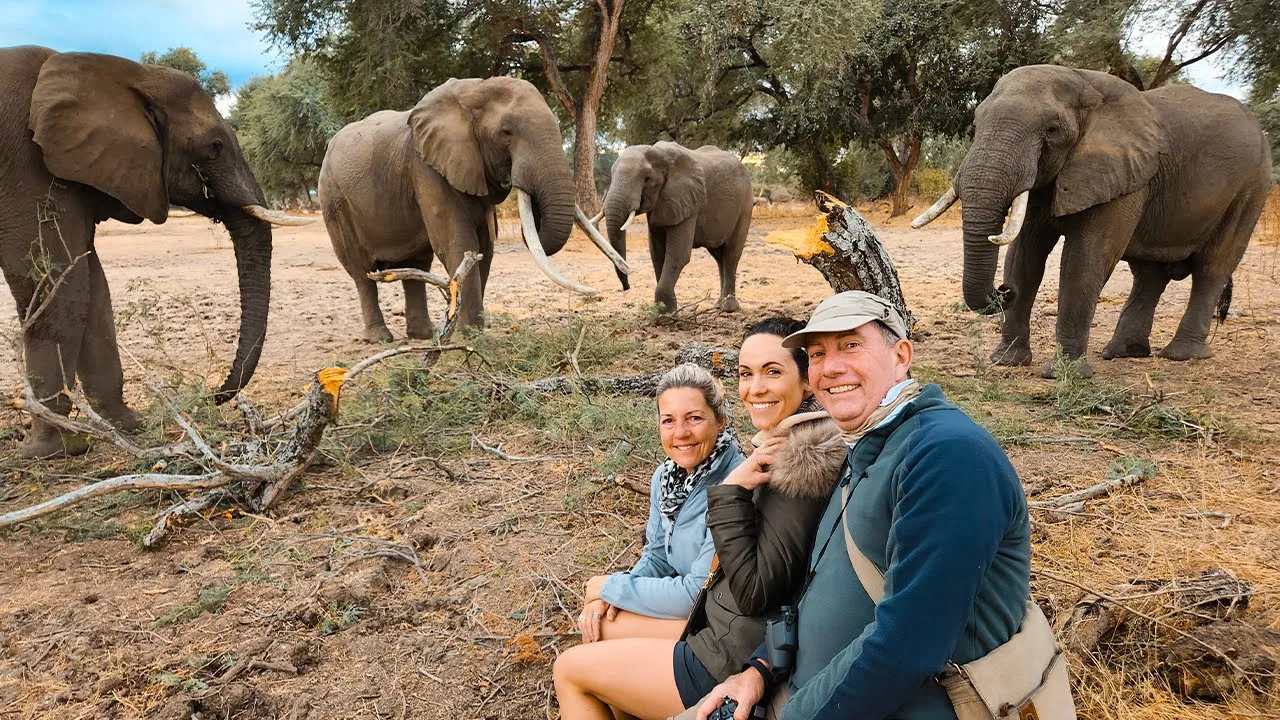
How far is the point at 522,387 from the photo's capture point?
6.34 meters

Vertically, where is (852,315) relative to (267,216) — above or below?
below

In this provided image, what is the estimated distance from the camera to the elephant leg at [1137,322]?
27.8ft

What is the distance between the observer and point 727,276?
12.4 meters

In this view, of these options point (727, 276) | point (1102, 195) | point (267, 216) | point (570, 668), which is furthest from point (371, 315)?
point (570, 668)

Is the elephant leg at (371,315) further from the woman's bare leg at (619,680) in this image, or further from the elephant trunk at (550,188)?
the woman's bare leg at (619,680)

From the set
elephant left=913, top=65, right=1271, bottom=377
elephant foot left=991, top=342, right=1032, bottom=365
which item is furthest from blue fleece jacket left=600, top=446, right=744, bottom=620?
elephant foot left=991, top=342, right=1032, bottom=365

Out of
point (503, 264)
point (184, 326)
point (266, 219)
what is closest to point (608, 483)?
point (266, 219)

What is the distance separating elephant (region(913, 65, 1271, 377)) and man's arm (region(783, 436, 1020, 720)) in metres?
5.28

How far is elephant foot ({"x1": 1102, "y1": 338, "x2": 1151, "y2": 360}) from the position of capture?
334 inches

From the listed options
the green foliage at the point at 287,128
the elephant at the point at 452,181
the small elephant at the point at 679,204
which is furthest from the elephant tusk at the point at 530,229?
the green foliage at the point at 287,128

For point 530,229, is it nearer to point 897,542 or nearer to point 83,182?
point 83,182

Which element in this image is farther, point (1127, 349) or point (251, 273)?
point (1127, 349)

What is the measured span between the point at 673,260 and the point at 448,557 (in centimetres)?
743

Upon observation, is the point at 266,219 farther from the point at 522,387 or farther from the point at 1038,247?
the point at 1038,247
